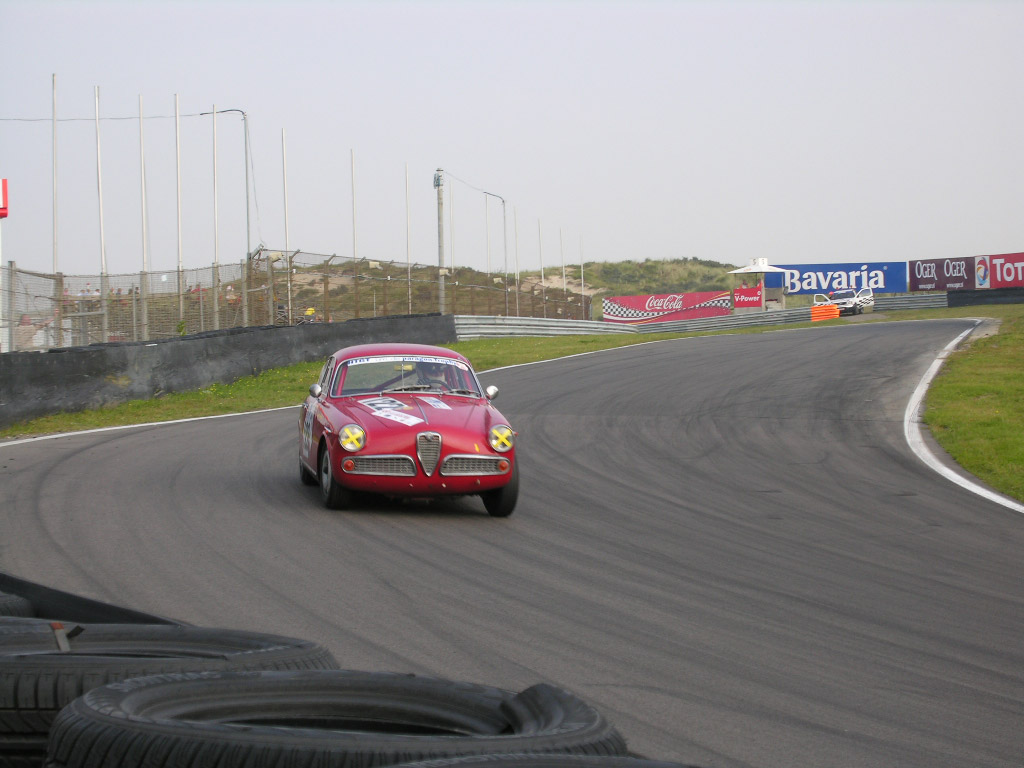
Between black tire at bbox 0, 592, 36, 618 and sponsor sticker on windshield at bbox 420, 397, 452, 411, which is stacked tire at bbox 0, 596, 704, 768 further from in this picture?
sponsor sticker on windshield at bbox 420, 397, 452, 411

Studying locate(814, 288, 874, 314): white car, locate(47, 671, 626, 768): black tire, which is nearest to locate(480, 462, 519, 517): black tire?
locate(47, 671, 626, 768): black tire

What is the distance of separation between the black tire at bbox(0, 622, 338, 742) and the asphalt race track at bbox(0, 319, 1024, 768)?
44.1 inches

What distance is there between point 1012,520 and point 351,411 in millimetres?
5580

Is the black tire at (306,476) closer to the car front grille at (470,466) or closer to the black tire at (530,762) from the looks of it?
the car front grille at (470,466)

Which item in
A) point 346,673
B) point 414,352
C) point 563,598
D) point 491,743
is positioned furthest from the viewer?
point 414,352

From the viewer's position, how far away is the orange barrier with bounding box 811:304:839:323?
45.3m

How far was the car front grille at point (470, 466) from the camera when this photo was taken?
8.48 meters

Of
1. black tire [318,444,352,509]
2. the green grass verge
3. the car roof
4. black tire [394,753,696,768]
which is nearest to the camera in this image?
black tire [394,753,696,768]

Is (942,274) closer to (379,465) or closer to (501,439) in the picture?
(501,439)

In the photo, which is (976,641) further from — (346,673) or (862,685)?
(346,673)

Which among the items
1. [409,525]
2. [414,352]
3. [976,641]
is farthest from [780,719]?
[414,352]

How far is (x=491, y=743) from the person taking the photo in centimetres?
245

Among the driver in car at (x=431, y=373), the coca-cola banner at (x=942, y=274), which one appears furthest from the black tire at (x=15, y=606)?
the coca-cola banner at (x=942, y=274)

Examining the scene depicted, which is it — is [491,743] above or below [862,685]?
above
